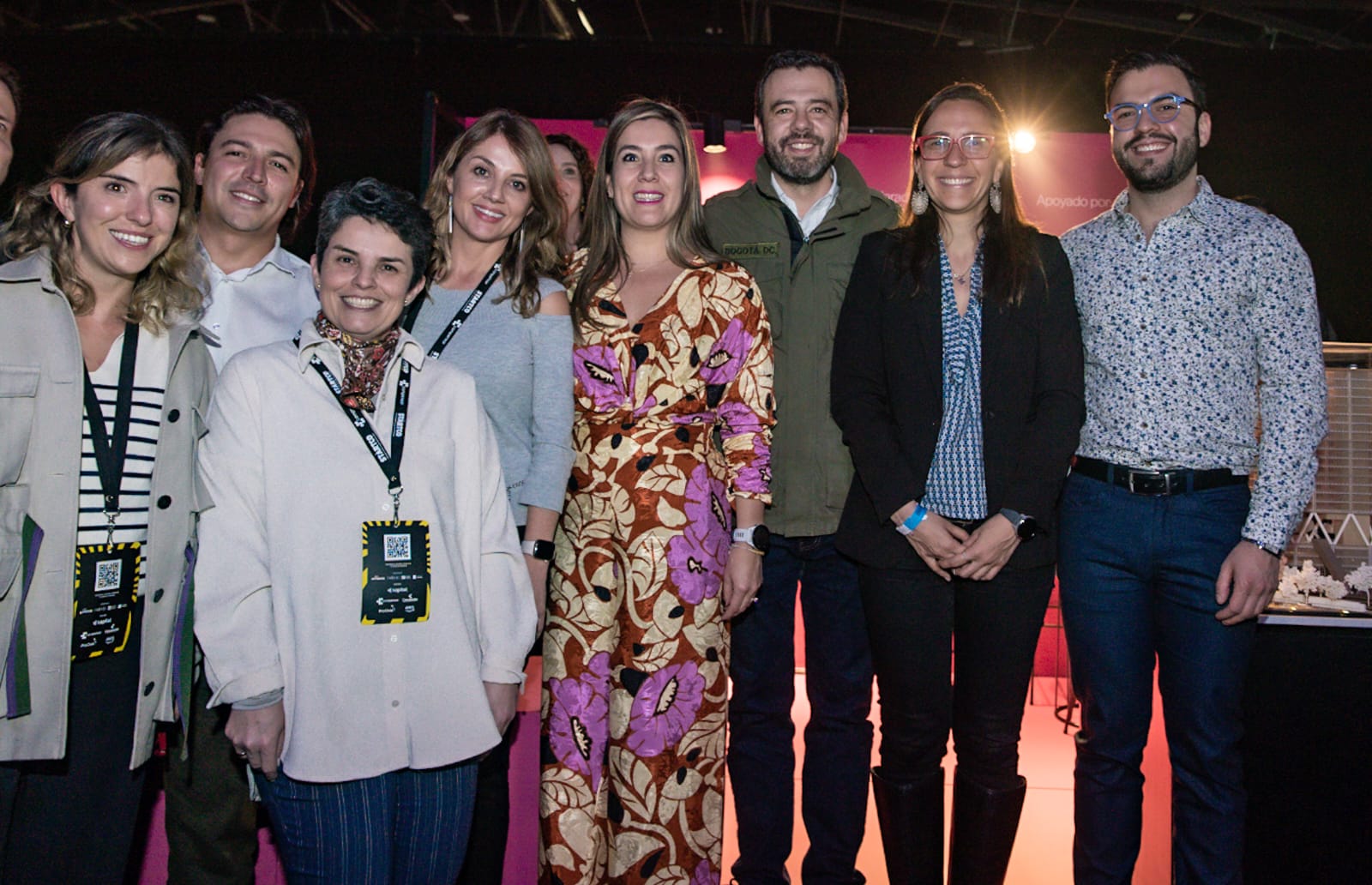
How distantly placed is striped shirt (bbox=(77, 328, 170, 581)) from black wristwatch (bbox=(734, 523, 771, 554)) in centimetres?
126

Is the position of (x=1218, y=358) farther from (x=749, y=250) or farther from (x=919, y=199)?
(x=749, y=250)

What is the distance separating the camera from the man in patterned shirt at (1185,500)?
2.41m

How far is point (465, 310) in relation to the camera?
2.40m

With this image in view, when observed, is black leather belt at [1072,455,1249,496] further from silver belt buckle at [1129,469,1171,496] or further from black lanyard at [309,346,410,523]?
black lanyard at [309,346,410,523]

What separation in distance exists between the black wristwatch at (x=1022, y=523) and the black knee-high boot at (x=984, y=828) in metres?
0.62

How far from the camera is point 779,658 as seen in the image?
267 cm

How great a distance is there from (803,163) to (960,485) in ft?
3.25

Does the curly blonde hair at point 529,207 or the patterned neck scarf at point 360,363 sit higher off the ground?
the curly blonde hair at point 529,207

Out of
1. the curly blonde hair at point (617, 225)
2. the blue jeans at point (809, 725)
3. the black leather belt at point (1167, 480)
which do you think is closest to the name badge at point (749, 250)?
the curly blonde hair at point (617, 225)

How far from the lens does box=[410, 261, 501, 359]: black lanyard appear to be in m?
2.35

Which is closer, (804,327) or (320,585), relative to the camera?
(320,585)

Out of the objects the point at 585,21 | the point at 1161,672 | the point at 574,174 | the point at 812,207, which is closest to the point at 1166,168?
the point at 812,207

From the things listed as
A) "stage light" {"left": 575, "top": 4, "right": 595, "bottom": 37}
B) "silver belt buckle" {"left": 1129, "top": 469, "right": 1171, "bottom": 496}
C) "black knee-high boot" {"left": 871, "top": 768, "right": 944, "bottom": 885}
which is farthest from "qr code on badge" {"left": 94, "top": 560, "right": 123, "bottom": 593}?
"stage light" {"left": 575, "top": 4, "right": 595, "bottom": 37}

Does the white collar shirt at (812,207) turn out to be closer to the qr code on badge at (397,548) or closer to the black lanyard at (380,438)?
the black lanyard at (380,438)
